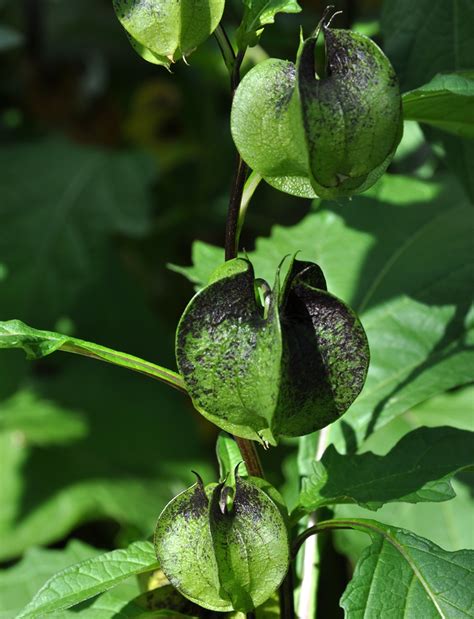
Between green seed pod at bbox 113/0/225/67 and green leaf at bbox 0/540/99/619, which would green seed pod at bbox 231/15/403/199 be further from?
green leaf at bbox 0/540/99/619

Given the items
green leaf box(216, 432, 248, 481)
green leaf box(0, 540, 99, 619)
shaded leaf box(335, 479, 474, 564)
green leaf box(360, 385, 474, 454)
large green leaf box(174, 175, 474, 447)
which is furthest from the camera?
green leaf box(360, 385, 474, 454)

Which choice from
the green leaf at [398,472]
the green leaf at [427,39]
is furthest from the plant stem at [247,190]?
the green leaf at [427,39]

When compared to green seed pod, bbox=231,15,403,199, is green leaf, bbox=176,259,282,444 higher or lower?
lower

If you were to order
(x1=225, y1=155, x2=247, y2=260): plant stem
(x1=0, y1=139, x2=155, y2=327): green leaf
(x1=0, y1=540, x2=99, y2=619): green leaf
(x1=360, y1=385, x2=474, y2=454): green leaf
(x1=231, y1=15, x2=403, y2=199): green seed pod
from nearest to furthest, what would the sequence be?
(x1=231, y1=15, x2=403, y2=199): green seed pod → (x1=225, y1=155, x2=247, y2=260): plant stem → (x1=0, y1=540, x2=99, y2=619): green leaf → (x1=360, y1=385, x2=474, y2=454): green leaf → (x1=0, y1=139, x2=155, y2=327): green leaf

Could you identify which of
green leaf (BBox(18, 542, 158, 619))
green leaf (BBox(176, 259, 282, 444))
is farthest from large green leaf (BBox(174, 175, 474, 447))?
green leaf (BBox(176, 259, 282, 444))

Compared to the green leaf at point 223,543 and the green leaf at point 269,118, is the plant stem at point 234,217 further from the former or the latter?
the green leaf at point 223,543

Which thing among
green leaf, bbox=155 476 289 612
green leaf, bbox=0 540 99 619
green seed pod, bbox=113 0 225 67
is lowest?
green leaf, bbox=0 540 99 619
